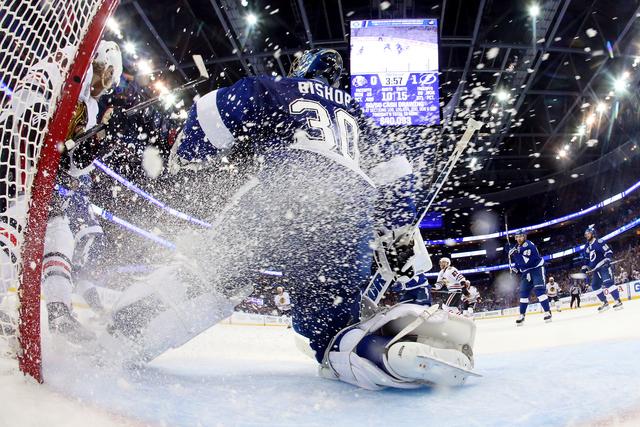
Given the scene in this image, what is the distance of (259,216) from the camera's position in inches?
51.0

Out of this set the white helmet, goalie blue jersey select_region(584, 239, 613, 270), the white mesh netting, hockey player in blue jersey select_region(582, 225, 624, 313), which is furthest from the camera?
goalie blue jersey select_region(584, 239, 613, 270)

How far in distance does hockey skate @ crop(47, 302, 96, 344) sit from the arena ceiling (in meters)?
6.90

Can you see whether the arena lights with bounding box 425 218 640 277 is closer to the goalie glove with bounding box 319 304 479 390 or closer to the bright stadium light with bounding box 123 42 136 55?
the bright stadium light with bounding box 123 42 136 55

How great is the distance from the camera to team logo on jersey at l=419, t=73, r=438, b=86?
572 cm

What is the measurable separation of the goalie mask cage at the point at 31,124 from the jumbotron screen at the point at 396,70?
15.6 ft

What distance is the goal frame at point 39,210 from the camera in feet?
2.77

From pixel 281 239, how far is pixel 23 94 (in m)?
0.81

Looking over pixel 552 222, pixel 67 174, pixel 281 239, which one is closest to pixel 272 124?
pixel 281 239

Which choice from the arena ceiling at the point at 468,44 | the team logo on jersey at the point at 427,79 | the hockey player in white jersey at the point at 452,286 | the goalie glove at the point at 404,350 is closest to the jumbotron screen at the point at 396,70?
the team logo on jersey at the point at 427,79

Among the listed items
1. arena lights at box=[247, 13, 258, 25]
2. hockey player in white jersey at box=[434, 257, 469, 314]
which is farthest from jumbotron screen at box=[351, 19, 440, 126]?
hockey player in white jersey at box=[434, 257, 469, 314]

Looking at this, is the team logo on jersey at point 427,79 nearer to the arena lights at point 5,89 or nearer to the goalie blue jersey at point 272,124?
the goalie blue jersey at point 272,124

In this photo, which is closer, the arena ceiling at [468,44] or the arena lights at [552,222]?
the arena ceiling at [468,44]

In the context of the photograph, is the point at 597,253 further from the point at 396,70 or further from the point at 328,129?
the point at 328,129

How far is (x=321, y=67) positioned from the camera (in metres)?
1.61
